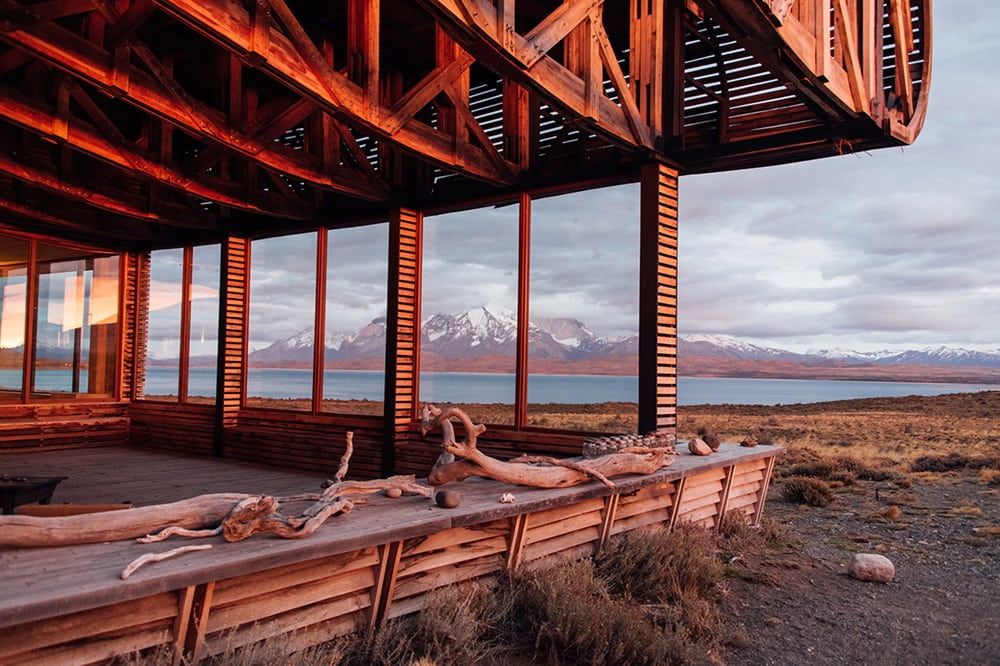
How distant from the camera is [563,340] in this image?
7.36 m

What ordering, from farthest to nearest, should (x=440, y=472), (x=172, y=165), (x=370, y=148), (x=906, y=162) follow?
(x=906, y=162)
(x=370, y=148)
(x=172, y=165)
(x=440, y=472)

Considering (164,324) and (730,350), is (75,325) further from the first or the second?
(730,350)

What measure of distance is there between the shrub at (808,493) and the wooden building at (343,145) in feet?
7.51

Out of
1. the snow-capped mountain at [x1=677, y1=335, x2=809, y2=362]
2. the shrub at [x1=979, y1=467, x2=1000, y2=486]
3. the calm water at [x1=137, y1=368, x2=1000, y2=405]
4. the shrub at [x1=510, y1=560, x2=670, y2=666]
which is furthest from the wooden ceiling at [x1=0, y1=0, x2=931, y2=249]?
the snow-capped mountain at [x1=677, y1=335, x2=809, y2=362]

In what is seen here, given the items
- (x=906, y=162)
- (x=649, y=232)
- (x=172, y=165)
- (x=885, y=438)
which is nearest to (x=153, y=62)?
(x=172, y=165)

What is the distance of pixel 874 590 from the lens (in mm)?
5395

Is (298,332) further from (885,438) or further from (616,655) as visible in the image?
(885,438)

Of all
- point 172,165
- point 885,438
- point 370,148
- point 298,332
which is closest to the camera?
point 172,165

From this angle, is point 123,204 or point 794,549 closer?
point 794,549

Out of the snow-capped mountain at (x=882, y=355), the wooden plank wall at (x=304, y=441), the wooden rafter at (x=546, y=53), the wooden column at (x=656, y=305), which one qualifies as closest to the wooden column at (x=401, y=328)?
the wooden plank wall at (x=304, y=441)

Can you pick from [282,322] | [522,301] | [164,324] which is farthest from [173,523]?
[164,324]

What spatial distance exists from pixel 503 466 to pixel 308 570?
1616 mm

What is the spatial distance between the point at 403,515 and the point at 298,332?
247 inches

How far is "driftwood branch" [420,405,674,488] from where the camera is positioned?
412 cm
